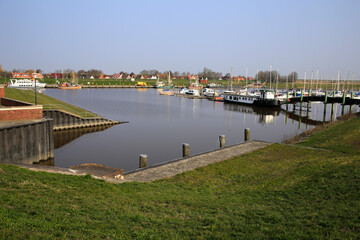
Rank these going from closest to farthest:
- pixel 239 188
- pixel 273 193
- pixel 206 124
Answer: pixel 273 193 < pixel 239 188 < pixel 206 124

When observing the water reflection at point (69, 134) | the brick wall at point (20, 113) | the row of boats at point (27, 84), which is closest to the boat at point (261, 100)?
the water reflection at point (69, 134)

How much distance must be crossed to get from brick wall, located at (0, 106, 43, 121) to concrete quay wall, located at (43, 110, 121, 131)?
11.4 meters

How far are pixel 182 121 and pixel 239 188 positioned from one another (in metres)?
35.9

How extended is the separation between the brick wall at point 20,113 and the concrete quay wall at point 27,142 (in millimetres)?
1057

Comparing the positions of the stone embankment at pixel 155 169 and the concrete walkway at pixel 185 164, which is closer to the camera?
the stone embankment at pixel 155 169

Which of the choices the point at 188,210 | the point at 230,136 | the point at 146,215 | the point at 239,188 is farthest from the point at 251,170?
the point at 230,136

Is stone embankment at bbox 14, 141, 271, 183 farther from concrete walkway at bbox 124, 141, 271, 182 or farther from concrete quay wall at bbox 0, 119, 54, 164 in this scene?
concrete quay wall at bbox 0, 119, 54, 164

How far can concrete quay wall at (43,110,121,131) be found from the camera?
3644cm

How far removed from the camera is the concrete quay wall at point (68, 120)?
36438mm

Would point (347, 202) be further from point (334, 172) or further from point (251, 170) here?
point (251, 170)

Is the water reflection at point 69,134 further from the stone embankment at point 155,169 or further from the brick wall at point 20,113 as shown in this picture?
the stone embankment at point 155,169

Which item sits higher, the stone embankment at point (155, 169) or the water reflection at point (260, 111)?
the stone embankment at point (155, 169)

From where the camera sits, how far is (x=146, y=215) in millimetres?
8789

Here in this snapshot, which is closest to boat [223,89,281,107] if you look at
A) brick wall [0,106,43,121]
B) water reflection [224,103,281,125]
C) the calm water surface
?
water reflection [224,103,281,125]
